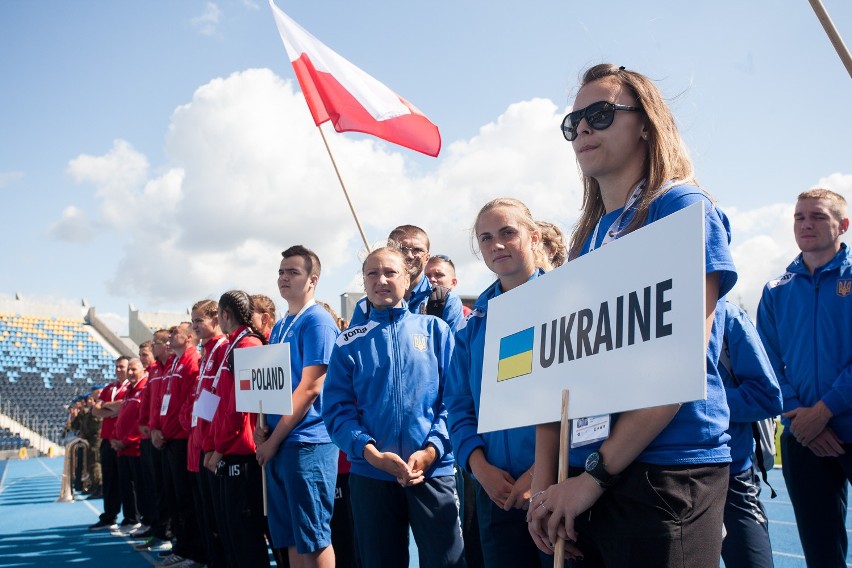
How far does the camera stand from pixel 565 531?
1.58 metres

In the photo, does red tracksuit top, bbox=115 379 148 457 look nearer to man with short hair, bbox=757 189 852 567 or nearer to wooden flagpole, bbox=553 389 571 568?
man with short hair, bbox=757 189 852 567

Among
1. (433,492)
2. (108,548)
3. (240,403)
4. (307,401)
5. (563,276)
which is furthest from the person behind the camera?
(108,548)

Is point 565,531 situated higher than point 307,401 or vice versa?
point 307,401

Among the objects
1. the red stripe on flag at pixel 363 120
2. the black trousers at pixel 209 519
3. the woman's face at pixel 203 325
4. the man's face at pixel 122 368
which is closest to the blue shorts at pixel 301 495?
the black trousers at pixel 209 519

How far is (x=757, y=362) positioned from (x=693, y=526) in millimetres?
1568

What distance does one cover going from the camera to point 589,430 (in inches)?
65.1

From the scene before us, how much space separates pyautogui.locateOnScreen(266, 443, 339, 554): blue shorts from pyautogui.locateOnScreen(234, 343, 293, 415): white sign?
0.30 meters

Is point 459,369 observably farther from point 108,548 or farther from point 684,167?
point 108,548

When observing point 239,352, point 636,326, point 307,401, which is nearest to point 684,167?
point 636,326

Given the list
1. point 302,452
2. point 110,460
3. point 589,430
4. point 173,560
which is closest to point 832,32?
point 589,430

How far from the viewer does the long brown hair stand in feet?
5.81

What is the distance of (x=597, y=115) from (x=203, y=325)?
4.61m

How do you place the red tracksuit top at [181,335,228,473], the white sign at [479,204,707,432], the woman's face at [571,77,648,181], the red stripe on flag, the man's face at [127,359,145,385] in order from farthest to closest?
the man's face at [127,359,145,385] → the red stripe on flag → the red tracksuit top at [181,335,228,473] → the woman's face at [571,77,648,181] → the white sign at [479,204,707,432]

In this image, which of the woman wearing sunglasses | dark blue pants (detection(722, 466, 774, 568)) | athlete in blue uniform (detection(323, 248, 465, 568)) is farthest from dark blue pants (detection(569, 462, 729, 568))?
athlete in blue uniform (detection(323, 248, 465, 568))
